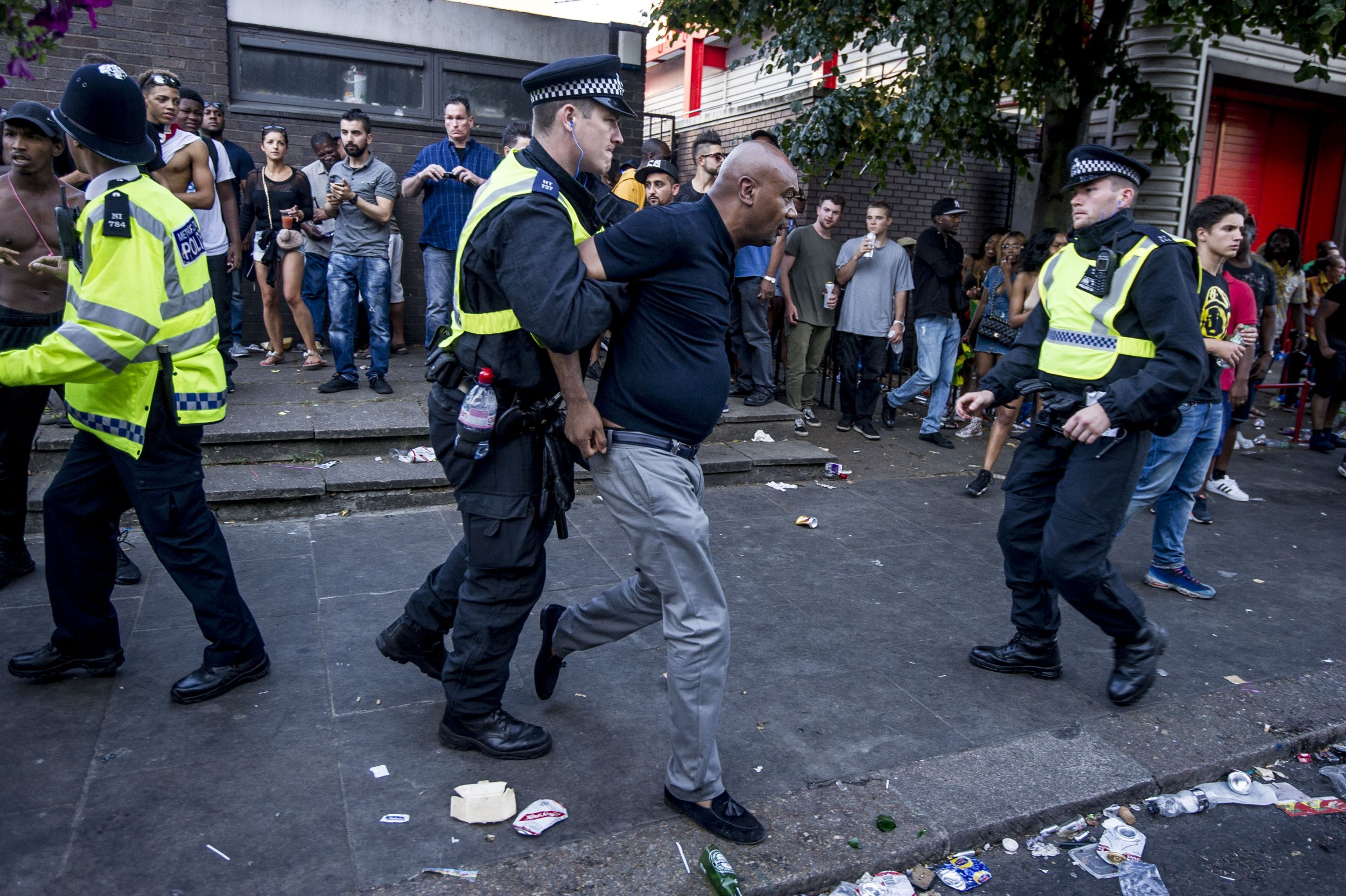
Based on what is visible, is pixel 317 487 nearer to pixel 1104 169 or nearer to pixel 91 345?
pixel 91 345

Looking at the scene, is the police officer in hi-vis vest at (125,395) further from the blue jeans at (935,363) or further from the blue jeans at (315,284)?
the blue jeans at (935,363)

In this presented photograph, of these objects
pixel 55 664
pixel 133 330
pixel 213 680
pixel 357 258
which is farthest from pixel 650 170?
pixel 55 664

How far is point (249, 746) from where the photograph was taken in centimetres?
326

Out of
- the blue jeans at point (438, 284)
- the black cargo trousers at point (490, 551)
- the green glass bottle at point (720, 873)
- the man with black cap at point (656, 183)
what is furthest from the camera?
the man with black cap at point (656, 183)

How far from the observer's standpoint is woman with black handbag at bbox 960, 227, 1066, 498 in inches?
279

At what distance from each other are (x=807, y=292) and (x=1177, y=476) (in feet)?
13.0

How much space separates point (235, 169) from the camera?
840 centimetres

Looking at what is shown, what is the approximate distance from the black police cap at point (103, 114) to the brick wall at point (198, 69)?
6123mm

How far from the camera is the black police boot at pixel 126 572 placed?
459 centimetres

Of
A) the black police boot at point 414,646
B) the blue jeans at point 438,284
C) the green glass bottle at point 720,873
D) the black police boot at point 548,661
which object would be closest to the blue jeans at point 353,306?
the blue jeans at point 438,284

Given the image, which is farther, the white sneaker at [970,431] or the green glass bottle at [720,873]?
the white sneaker at [970,431]

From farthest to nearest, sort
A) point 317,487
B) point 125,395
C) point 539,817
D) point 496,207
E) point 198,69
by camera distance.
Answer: point 198,69
point 317,487
point 125,395
point 539,817
point 496,207

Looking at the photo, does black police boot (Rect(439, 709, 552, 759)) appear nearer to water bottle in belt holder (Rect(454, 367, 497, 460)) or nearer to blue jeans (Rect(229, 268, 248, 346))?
water bottle in belt holder (Rect(454, 367, 497, 460))

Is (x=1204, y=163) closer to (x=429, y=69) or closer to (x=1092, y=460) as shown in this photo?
(x=429, y=69)
